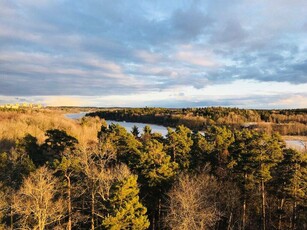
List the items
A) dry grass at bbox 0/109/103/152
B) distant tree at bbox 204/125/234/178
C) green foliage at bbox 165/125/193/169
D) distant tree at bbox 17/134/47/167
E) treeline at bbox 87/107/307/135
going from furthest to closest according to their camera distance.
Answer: treeline at bbox 87/107/307/135 < dry grass at bbox 0/109/103/152 < distant tree at bbox 17/134/47/167 < distant tree at bbox 204/125/234/178 < green foliage at bbox 165/125/193/169

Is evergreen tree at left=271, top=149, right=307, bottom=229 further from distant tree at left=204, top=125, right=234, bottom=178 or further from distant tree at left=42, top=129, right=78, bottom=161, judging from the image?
distant tree at left=42, top=129, right=78, bottom=161

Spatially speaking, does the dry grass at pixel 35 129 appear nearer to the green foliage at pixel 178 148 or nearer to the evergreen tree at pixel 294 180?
the green foliage at pixel 178 148

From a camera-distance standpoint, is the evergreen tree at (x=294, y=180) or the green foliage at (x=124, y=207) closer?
the green foliage at (x=124, y=207)

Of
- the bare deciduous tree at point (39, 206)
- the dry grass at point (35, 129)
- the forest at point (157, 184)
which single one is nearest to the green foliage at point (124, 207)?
the forest at point (157, 184)

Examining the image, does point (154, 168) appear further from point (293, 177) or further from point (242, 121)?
point (242, 121)

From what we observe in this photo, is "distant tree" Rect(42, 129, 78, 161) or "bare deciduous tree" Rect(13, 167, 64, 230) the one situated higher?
"distant tree" Rect(42, 129, 78, 161)

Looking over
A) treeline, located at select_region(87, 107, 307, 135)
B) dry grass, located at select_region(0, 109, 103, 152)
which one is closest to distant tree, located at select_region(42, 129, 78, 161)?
dry grass, located at select_region(0, 109, 103, 152)

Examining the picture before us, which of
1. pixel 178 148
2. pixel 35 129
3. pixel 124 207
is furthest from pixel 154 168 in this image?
pixel 35 129
